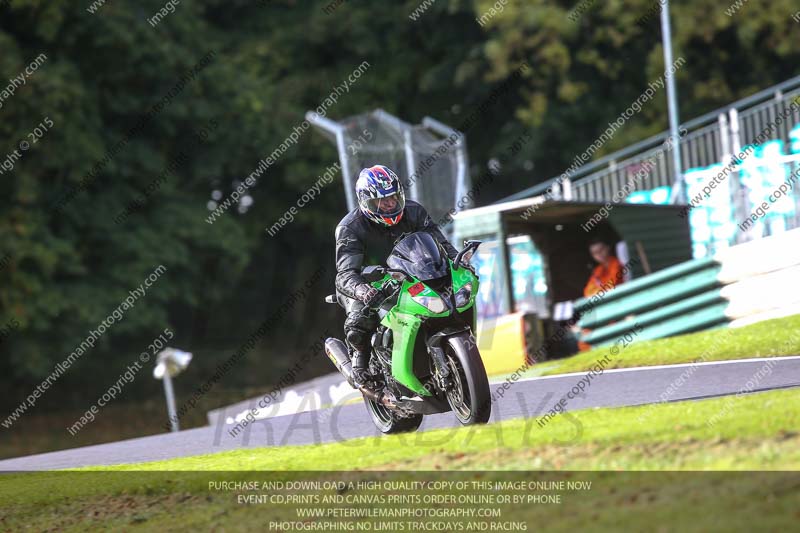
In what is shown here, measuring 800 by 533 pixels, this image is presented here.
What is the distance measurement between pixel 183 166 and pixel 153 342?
16.2 ft

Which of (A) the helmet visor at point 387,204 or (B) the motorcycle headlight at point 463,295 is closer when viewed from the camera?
(B) the motorcycle headlight at point 463,295

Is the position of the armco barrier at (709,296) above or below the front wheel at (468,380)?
above

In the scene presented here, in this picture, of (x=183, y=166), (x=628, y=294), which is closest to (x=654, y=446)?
(x=628, y=294)

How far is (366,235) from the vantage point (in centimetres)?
917

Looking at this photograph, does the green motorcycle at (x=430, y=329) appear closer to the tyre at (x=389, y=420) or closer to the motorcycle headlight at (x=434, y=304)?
the motorcycle headlight at (x=434, y=304)

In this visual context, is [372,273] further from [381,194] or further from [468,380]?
[468,380]

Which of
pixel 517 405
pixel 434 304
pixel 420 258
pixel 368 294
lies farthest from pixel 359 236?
pixel 517 405

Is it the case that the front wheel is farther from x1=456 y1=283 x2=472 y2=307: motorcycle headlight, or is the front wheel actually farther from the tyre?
the tyre

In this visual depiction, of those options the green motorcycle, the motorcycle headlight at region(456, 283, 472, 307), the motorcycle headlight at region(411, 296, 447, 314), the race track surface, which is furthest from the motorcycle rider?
the race track surface

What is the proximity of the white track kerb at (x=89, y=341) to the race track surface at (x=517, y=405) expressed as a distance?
13.6 metres

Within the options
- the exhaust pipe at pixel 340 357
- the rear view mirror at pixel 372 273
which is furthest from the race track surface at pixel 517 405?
the rear view mirror at pixel 372 273

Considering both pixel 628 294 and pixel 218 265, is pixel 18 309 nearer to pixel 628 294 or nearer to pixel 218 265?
pixel 218 265

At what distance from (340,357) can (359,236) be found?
1181mm

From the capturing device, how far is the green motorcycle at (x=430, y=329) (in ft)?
27.3
